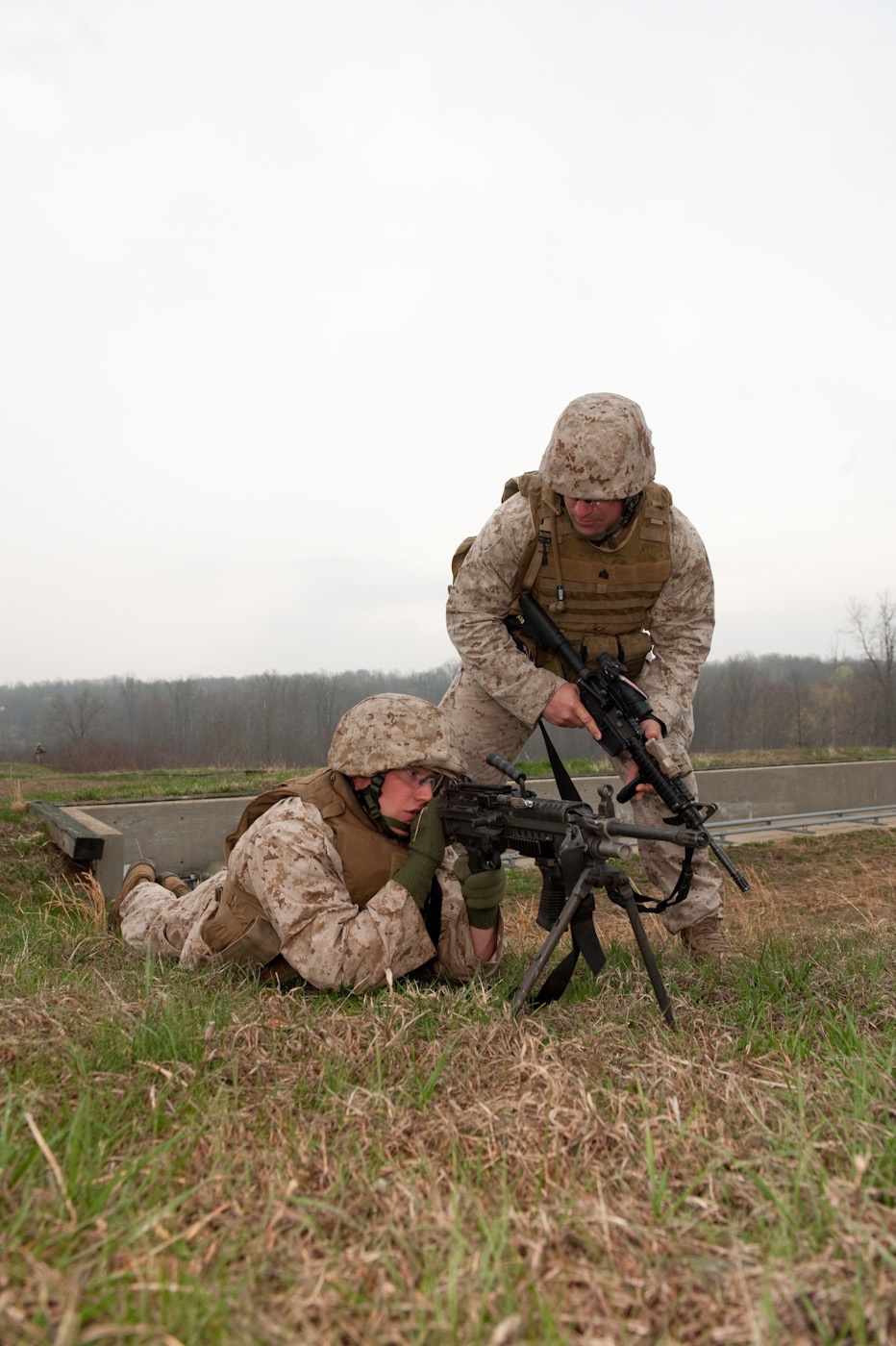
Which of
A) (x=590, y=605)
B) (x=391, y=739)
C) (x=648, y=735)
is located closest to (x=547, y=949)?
(x=391, y=739)

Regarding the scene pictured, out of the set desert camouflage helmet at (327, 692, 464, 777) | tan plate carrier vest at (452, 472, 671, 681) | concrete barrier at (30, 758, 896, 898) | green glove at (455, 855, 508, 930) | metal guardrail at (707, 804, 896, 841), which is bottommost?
metal guardrail at (707, 804, 896, 841)

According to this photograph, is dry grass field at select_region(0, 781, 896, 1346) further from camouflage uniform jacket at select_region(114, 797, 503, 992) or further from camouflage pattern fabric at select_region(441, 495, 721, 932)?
camouflage pattern fabric at select_region(441, 495, 721, 932)

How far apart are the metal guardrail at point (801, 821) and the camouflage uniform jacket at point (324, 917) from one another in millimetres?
9511

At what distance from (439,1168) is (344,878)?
2016mm

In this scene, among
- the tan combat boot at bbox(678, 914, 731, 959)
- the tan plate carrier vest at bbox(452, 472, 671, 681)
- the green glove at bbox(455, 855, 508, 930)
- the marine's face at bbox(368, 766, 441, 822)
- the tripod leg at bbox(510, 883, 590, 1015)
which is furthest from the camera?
the tan combat boot at bbox(678, 914, 731, 959)

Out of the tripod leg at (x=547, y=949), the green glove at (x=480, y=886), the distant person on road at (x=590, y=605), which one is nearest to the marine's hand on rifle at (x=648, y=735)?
the distant person on road at (x=590, y=605)

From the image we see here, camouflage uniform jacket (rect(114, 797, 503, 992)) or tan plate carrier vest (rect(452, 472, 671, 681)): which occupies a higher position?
tan plate carrier vest (rect(452, 472, 671, 681))

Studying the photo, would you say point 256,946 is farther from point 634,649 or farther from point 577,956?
point 634,649

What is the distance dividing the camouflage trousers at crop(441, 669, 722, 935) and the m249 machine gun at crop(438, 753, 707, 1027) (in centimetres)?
103

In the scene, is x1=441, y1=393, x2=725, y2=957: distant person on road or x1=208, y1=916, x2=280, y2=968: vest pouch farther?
x1=441, y1=393, x2=725, y2=957: distant person on road

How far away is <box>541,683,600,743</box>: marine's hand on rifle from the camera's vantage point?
16.8ft

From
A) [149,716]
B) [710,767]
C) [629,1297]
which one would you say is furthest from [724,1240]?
[149,716]

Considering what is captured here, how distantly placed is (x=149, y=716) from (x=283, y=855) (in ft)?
153

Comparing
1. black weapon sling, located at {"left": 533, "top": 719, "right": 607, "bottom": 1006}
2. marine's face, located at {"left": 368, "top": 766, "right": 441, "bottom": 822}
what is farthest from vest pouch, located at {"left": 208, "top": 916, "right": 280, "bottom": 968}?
black weapon sling, located at {"left": 533, "top": 719, "right": 607, "bottom": 1006}
